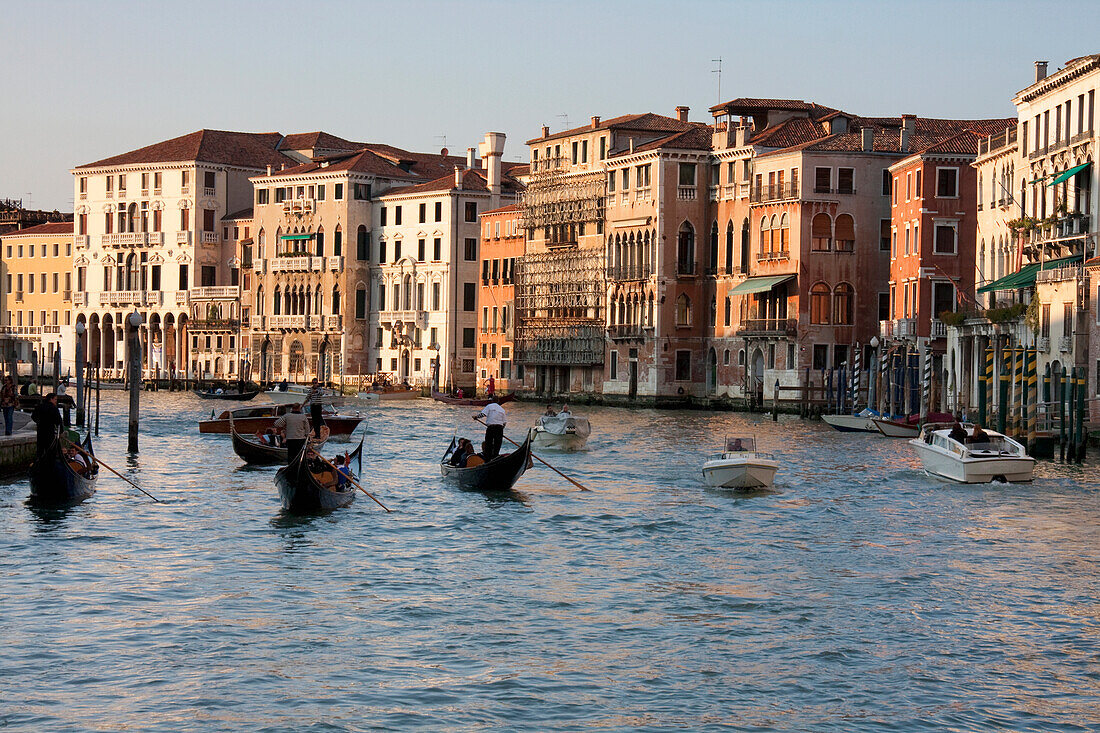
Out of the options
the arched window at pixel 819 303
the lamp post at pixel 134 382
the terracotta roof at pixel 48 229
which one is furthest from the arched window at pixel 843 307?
the terracotta roof at pixel 48 229

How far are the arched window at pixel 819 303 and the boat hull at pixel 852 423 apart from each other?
1413cm

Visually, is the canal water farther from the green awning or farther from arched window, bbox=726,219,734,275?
arched window, bbox=726,219,734,275

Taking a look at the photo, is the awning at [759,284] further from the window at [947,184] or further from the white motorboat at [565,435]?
the white motorboat at [565,435]

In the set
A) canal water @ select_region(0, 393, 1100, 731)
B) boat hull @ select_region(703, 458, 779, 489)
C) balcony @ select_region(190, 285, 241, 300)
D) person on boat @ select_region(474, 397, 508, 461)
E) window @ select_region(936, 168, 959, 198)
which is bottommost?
canal water @ select_region(0, 393, 1100, 731)

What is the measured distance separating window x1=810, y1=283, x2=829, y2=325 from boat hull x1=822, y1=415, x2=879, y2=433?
14129mm

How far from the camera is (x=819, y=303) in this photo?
60719 mm

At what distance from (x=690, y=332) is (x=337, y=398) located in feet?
46.1

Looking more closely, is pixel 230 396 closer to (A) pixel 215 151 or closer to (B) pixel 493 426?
(A) pixel 215 151

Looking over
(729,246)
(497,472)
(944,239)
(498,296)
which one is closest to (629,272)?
(729,246)

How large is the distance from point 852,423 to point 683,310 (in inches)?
834

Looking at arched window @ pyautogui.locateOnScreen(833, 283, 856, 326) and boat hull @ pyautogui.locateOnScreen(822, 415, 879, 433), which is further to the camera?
arched window @ pyautogui.locateOnScreen(833, 283, 856, 326)

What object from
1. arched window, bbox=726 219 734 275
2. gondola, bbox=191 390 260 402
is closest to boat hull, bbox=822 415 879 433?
arched window, bbox=726 219 734 275

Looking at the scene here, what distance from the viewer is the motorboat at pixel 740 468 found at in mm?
26734

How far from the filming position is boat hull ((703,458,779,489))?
26.7 m
